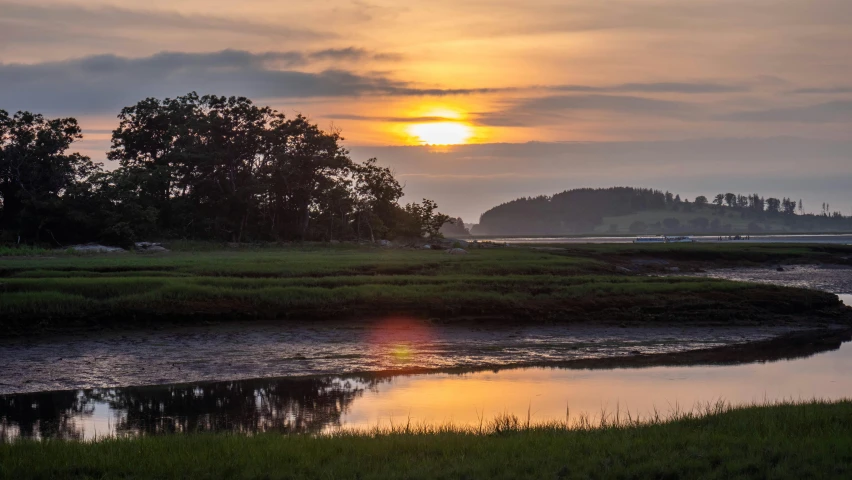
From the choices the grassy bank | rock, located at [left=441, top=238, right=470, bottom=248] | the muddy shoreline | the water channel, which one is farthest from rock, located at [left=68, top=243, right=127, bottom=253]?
the grassy bank

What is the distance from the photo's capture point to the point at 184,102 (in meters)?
76.6

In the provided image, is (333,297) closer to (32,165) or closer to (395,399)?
(395,399)

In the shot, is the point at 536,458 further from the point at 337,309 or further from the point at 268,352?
the point at 337,309

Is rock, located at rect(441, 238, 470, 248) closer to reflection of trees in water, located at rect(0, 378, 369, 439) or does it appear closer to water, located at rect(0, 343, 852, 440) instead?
water, located at rect(0, 343, 852, 440)

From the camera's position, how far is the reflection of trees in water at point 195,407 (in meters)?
14.9

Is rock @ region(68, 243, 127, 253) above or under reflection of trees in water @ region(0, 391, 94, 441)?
above

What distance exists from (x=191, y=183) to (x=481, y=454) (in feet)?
218

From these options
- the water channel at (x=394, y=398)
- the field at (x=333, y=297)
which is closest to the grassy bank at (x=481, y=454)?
the water channel at (x=394, y=398)

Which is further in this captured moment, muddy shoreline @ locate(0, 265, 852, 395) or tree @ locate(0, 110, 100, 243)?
tree @ locate(0, 110, 100, 243)

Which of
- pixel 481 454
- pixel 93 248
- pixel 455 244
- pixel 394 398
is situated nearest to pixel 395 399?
pixel 394 398

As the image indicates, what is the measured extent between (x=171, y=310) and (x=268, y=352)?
653 cm

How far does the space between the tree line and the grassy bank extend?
52.1 metres

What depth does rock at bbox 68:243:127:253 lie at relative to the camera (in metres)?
53.5

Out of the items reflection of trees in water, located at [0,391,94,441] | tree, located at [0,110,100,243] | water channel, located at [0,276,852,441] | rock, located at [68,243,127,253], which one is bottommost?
water channel, located at [0,276,852,441]
